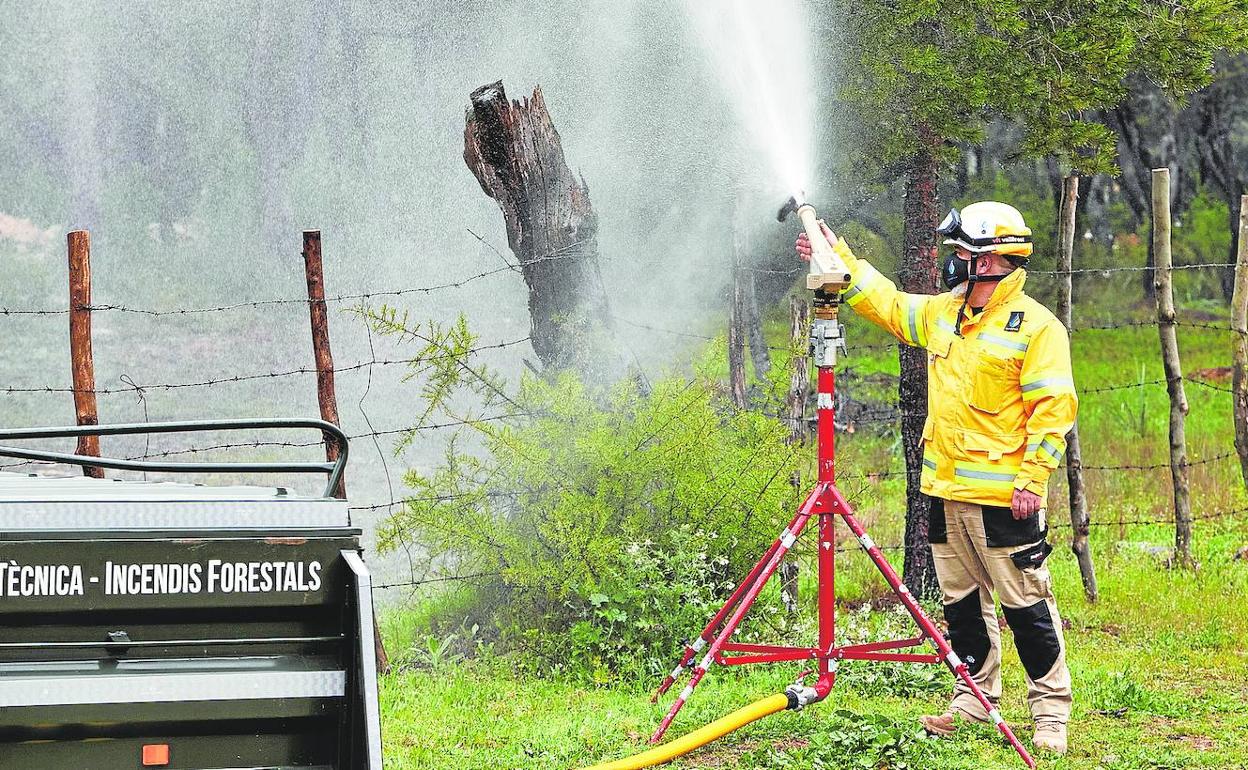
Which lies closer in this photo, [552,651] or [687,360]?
[552,651]

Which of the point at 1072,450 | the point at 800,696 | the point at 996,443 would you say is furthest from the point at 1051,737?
the point at 1072,450

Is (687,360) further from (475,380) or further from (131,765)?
(131,765)

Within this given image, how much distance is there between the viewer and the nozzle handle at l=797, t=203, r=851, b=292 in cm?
549

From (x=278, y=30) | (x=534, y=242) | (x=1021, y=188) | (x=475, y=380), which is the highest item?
Answer: (x=278, y=30)

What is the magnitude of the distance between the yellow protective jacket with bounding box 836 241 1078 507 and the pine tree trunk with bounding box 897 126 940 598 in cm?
199

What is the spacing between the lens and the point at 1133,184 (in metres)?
20.6

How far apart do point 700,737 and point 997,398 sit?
1865 mm

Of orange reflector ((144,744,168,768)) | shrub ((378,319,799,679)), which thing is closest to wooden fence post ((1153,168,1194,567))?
shrub ((378,319,799,679))

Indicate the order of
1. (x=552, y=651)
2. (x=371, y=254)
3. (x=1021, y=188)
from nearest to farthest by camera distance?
1. (x=552, y=651)
2. (x=1021, y=188)
3. (x=371, y=254)

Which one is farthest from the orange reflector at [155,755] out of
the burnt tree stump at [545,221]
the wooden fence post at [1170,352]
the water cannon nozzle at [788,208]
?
the wooden fence post at [1170,352]

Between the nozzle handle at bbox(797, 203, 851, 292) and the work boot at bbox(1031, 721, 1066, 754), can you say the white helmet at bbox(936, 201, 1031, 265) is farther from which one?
the work boot at bbox(1031, 721, 1066, 754)

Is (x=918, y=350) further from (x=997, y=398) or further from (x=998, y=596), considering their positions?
(x=998, y=596)

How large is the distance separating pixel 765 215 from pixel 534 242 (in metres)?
2.25

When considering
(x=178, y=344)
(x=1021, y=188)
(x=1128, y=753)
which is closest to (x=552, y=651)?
(x=1128, y=753)
